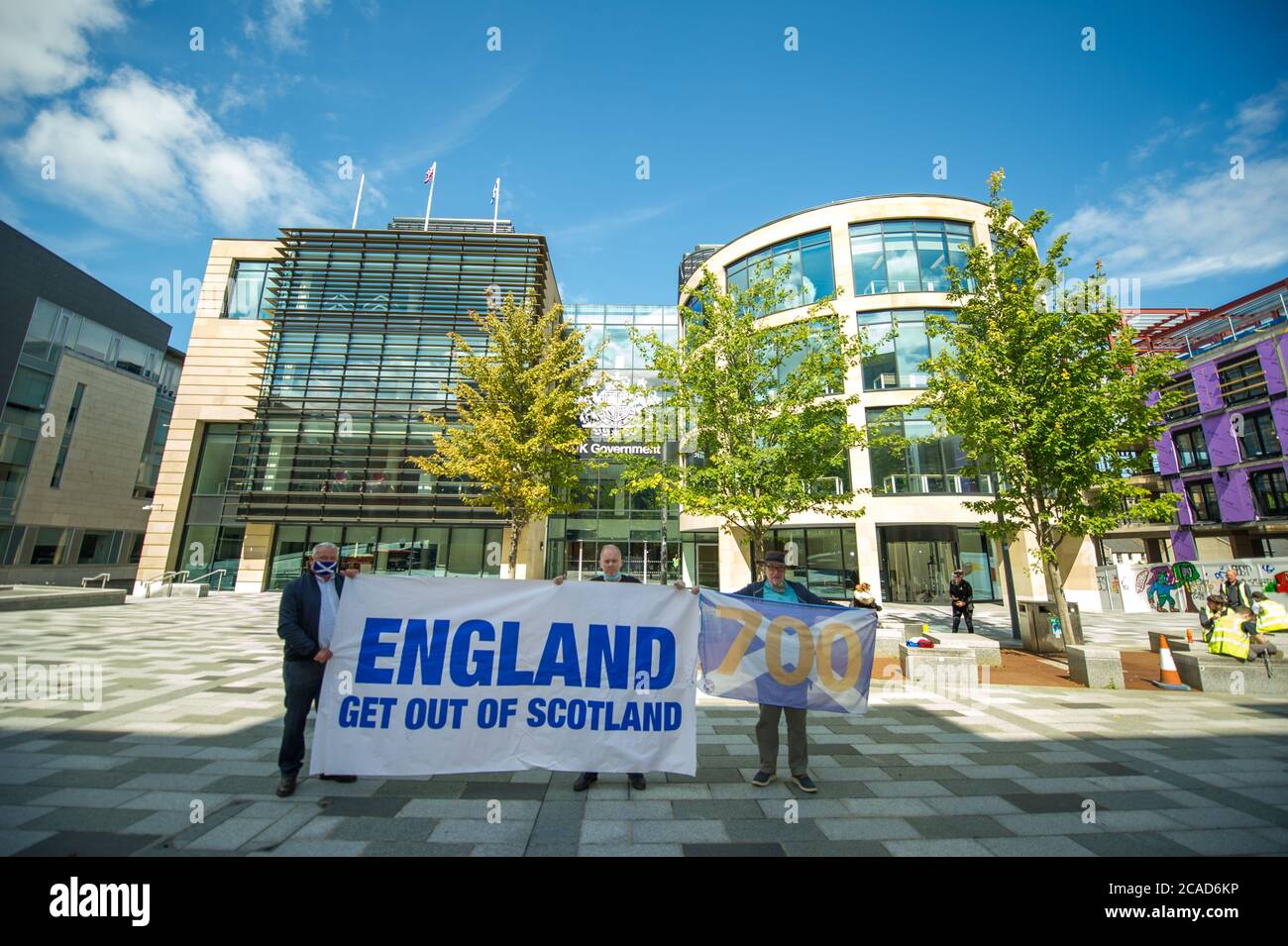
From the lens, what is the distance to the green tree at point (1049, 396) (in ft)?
37.8

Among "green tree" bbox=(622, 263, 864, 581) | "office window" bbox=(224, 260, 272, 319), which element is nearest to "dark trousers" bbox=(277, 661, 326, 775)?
"green tree" bbox=(622, 263, 864, 581)

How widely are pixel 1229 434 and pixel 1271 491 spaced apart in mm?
5299

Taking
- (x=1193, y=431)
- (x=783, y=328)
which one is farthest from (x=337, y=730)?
(x=1193, y=431)

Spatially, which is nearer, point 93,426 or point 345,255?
point 345,255

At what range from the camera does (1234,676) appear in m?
8.84

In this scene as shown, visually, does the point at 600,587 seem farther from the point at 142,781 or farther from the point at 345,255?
the point at 345,255

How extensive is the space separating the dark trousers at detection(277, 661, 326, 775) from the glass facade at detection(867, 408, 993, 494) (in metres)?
23.8

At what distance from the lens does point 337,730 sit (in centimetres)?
462

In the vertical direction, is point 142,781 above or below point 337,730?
below

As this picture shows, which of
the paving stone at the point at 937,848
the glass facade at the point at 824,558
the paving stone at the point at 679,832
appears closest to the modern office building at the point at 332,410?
the glass facade at the point at 824,558

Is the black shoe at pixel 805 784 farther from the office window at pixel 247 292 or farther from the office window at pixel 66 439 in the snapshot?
the office window at pixel 66 439

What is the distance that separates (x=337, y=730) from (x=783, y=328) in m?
14.6

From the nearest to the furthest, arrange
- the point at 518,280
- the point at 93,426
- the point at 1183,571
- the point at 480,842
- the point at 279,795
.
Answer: the point at 480,842 < the point at 279,795 < the point at 1183,571 < the point at 518,280 < the point at 93,426

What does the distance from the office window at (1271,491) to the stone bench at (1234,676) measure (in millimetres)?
43375
